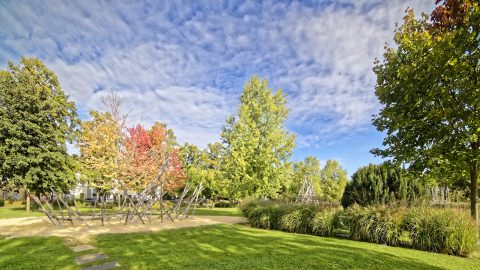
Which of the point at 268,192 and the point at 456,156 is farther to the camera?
the point at 268,192

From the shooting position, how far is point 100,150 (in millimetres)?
20281

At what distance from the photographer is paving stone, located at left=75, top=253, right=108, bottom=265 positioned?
15.7 feet

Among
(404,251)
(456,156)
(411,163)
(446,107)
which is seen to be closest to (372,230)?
(404,251)

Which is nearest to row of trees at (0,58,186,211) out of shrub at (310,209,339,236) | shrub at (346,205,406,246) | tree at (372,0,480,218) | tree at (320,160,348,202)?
shrub at (310,209,339,236)

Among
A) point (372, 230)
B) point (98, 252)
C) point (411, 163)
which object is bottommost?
point (98, 252)

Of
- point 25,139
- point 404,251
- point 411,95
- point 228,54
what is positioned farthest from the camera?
point 25,139

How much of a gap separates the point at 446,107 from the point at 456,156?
1.29m

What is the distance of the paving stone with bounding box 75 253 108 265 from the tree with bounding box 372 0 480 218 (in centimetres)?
834

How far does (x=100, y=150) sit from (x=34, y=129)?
5.45m

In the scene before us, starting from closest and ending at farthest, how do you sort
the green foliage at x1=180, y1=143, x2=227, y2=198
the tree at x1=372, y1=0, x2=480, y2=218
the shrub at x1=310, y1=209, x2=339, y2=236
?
the tree at x1=372, y1=0, x2=480, y2=218 < the shrub at x1=310, y1=209, x2=339, y2=236 < the green foliage at x1=180, y1=143, x2=227, y2=198

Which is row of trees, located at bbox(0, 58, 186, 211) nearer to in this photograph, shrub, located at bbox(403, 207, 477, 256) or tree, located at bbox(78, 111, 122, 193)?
tree, located at bbox(78, 111, 122, 193)

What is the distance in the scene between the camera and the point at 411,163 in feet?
25.1

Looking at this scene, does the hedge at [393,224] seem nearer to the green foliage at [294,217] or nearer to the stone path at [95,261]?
the green foliage at [294,217]

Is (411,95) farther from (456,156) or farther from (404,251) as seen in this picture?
(404,251)
